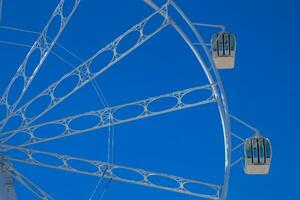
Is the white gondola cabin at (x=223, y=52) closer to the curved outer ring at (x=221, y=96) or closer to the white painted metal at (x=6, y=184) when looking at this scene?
the curved outer ring at (x=221, y=96)

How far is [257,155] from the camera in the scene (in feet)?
63.8

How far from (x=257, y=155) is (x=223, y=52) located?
2241mm

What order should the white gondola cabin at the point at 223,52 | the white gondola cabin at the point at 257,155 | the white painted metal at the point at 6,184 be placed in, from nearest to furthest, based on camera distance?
the white painted metal at the point at 6,184, the white gondola cabin at the point at 257,155, the white gondola cabin at the point at 223,52

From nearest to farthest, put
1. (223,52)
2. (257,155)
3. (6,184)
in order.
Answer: (6,184)
(257,155)
(223,52)

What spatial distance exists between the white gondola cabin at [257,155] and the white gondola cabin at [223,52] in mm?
1624

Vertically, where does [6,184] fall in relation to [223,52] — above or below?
below

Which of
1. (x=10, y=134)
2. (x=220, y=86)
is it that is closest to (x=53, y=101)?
(x=10, y=134)

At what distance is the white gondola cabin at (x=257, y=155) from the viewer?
63.3 ft

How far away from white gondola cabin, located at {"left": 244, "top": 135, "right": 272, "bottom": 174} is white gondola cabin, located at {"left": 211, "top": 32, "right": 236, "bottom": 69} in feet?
5.33

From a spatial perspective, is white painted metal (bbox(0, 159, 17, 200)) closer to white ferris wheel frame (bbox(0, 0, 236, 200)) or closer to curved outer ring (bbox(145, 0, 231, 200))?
white ferris wheel frame (bbox(0, 0, 236, 200))

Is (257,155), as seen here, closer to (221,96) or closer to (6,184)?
(221,96)

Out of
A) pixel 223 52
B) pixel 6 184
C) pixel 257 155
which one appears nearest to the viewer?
pixel 6 184

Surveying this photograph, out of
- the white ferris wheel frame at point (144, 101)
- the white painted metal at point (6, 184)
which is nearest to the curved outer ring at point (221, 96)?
the white ferris wheel frame at point (144, 101)

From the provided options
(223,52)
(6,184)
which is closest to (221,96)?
(223,52)
